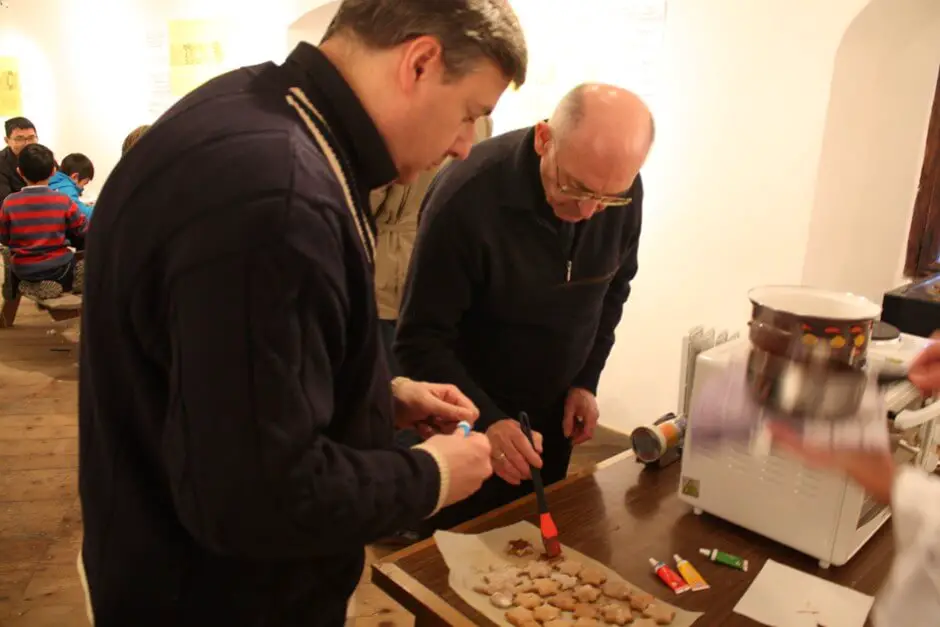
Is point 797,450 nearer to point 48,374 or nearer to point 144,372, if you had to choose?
point 144,372

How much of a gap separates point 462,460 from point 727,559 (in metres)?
0.58

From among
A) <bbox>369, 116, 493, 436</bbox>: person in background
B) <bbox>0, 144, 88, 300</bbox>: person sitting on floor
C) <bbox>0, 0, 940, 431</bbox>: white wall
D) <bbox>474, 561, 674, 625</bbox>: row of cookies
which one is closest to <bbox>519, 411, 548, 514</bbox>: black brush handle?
<bbox>474, 561, 674, 625</bbox>: row of cookies

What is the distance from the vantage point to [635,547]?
4.08 ft

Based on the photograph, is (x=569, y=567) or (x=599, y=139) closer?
(x=569, y=567)

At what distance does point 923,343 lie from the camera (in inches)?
54.3

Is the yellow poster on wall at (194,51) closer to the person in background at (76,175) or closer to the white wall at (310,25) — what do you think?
the white wall at (310,25)

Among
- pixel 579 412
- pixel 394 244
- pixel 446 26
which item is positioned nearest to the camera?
pixel 446 26

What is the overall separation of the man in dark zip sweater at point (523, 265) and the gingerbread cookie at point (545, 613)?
0.33 m

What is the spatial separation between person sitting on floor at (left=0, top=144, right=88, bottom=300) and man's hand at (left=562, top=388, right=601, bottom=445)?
376 cm

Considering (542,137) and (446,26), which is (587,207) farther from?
(446,26)

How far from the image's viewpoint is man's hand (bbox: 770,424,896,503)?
871 mm

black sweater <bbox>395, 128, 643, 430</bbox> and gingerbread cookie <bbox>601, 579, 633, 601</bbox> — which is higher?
black sweater <bbox>395, 128, 643, 430</bbox>

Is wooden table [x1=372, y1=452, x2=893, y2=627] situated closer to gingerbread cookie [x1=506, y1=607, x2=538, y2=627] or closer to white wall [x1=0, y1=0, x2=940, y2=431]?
gingerbread cookie [x1=506, y1=607, x2=538, y2=627]

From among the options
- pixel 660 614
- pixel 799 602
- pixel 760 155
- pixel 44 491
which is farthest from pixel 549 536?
pixel 44 491
